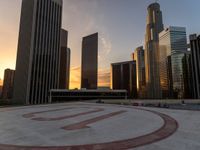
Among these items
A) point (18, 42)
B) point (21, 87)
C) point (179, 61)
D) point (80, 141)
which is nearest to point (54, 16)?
point (18, 42)

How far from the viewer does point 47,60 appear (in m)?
113

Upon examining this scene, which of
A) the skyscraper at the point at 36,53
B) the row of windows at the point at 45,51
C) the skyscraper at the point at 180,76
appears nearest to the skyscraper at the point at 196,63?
the skyscraper at the point at 180,76

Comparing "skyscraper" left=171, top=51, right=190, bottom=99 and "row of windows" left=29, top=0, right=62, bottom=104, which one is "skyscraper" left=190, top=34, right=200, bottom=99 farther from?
"row of windows" left=29, top=0, right=62, bottom=104

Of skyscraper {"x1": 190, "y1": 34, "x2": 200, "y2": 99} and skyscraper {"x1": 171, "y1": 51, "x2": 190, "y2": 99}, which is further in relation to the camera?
skyscraper {"x1": 171, "y1": 51, "x2": 190, "y2": 99}

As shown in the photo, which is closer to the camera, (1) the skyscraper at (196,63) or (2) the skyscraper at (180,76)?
(1) the skyscraper at (196,63)

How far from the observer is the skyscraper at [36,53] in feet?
335

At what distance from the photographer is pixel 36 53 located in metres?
107

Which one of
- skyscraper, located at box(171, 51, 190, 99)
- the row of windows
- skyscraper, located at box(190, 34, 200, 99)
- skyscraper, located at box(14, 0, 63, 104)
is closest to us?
skyscraper, located at box(14, 0, 63, 104)

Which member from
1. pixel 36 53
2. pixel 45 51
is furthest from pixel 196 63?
pixel 36 53

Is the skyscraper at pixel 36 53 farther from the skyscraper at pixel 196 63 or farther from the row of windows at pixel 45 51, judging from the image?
the skyscraper at pixel 196 63

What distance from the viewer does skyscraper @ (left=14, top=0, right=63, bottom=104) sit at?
335ft

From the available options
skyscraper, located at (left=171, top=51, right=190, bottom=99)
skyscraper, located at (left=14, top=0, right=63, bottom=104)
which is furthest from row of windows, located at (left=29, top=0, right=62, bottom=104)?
skyscraper, located at (left=171, top=51, right=190, bottom=99)

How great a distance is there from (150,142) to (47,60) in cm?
11611

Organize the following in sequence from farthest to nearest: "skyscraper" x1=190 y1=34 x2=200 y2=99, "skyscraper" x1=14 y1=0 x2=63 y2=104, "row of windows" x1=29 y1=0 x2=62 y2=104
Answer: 1. "skyscraper" x1=190 y1=34 x2=200 y2=99
2. "row of windows" x1=29 y1=0 x2=62 y2=104
3. "skyscraper" x1=14 y1=0 x2=63 y2=104
